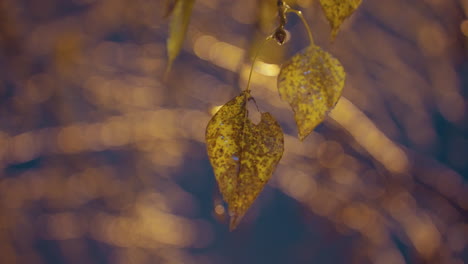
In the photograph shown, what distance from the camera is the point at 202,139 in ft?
Result: 6.56

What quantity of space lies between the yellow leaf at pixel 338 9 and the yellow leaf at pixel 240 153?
89mm

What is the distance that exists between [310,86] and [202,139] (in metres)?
1.66

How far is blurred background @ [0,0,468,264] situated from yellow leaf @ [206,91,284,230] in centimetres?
70

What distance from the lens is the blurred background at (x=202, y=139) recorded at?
1.43m

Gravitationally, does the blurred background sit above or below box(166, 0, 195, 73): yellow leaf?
below

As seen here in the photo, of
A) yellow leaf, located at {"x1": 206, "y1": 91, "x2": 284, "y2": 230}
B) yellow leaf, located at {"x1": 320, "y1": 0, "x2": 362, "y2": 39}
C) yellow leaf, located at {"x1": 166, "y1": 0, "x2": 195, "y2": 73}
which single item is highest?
yellow leaf, located at {"x1": 320, "y1": 0, "x2": 362, "y2": 39}

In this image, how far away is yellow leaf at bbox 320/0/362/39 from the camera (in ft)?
1.11

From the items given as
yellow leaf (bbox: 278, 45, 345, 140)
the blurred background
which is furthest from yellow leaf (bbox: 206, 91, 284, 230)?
the blurred background

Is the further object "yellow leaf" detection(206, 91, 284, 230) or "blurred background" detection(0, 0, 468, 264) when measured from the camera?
"blurred background" detection(0, 0, 468, 264)

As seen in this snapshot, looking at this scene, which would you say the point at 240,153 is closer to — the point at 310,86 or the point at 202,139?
the point at 310,86

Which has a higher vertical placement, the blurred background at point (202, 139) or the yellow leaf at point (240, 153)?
the yellow leaf at point (240, 153)

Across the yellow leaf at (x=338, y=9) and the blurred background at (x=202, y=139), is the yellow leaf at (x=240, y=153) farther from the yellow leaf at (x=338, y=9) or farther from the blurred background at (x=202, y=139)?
the blurred background at (x=202, y=139)

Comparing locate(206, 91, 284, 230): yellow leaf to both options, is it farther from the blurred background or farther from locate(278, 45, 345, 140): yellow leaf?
the blurred background

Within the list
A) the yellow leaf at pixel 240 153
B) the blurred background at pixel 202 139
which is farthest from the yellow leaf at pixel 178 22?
the blurred background at pixel 202 139
